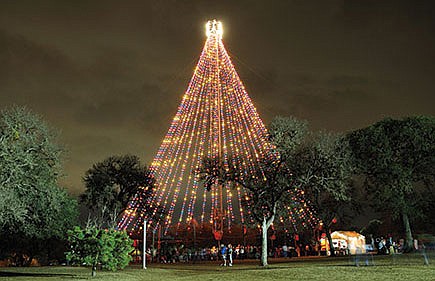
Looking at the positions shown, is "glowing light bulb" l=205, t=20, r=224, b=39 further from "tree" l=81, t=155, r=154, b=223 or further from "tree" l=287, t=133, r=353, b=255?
"tree" l=81, t=155, r=154, b=223

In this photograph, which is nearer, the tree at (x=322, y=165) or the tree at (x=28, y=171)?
the tree at (x=28, y=171)

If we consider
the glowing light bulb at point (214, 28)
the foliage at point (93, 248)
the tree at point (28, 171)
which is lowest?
the foliage at point (93, 248)

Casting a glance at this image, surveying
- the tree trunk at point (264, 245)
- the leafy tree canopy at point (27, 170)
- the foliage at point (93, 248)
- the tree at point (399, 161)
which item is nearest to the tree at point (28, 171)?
the leafy tree canopy at point (27, 170)

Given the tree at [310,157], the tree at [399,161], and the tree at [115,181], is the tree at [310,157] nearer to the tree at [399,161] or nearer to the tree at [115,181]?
the tree at [399,161]

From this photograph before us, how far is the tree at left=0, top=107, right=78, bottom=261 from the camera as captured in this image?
26.0 m

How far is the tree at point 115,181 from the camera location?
54219 mm

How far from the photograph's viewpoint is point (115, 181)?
55.1m

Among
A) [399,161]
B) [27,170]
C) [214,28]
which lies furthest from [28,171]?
[399,161]

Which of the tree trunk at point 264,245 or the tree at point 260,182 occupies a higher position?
the tree at point 260,182

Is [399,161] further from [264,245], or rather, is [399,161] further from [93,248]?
[93,248]

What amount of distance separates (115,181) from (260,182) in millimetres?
25911

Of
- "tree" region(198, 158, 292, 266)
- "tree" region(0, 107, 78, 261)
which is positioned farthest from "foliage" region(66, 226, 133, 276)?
"tree" region(198, 158, 292, 266)

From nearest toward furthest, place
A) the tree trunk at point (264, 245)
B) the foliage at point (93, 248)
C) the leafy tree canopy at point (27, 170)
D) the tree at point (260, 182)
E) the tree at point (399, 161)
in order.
Answer: 1. the foliage at point (93, 248)
2. the leafy tree canopy at point (27, 170)
3. the tree trunk at point (264, 245)
4. the tree at point (260, 182)
5. the tree at point (399, 161)

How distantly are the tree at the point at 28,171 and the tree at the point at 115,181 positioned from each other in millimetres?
20237
